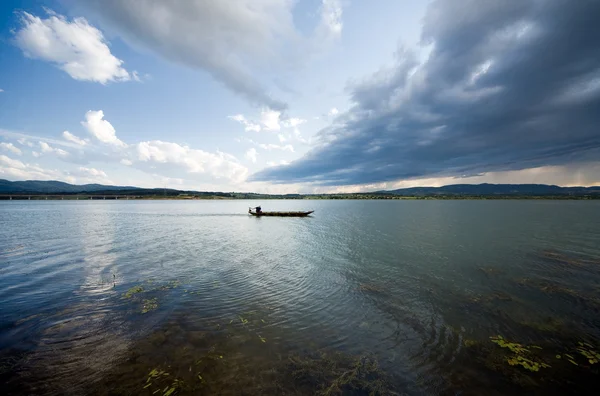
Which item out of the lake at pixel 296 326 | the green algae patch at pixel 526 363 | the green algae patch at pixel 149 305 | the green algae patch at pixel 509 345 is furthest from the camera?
the green algae patch at pixel 149 305

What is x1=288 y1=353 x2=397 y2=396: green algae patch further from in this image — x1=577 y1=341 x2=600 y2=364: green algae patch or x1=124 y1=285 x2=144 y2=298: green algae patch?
x1=124 y1=285 x2=144 y2=298: green algae patch

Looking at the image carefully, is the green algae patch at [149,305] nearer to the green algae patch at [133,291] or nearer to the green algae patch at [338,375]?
the green algae patch at [133,291]

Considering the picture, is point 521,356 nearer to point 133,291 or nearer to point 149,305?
point 149,305

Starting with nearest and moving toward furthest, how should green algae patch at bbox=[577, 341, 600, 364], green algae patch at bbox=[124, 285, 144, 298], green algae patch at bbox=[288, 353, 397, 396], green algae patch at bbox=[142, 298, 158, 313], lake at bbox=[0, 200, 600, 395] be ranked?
green algae patch at bbox=[288, 353, 397, 396] < lake at bbox=[0, 200, 600, 395] < green algae patch at bbox=[577, 341, 600, 364] < green algae patch at bbox=[142, 298, 158, 313] < green algae patch at bbox=[124, 285, 144, 298]

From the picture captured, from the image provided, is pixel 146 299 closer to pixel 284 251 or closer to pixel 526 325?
pixel 284 251

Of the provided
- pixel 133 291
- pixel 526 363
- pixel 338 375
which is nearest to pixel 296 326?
pixel 338 375

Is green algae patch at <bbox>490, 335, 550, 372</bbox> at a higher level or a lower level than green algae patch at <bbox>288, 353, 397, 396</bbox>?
lower

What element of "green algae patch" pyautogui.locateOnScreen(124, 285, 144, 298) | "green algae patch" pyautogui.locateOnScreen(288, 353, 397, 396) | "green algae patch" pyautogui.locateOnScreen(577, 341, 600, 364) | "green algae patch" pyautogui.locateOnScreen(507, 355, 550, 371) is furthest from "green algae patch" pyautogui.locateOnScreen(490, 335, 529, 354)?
"green algae patch" pyautogui.locateOnScreen(124, 285, 144, 298)

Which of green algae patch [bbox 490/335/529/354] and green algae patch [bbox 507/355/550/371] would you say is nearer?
green algae patch [bbox 507/355/550/371]

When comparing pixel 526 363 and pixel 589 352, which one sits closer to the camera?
pixel 526 363

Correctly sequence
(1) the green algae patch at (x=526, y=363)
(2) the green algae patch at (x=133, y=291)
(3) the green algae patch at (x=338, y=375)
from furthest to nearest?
(2) the green algae patch at (x=133, y=291) < (1) the green algae patch at (x=526, y=363) < (3) the green algae patch at (x=338, y=375)

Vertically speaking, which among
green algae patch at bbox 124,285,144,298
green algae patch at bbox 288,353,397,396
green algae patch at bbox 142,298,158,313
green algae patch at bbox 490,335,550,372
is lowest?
green algae patch at bbox 490,335,550,372

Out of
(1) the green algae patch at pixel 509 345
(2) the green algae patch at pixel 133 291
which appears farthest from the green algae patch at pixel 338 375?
(2) the green algae patch at pixel 133 291

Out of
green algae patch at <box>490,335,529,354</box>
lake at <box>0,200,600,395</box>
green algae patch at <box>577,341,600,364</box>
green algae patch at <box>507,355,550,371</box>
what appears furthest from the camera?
green algae patch at <box>490,335,529,354</box>
